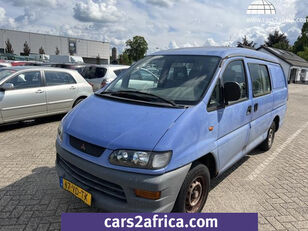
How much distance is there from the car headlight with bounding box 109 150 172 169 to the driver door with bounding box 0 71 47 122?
15.7 ft

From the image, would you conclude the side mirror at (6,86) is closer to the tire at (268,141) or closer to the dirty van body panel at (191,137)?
the dirty van body panel at (191,137)

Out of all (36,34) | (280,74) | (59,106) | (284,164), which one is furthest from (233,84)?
(36,34)

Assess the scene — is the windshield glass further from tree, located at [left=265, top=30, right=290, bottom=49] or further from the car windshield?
tree, located at [left=265, top=30, right=290, bottom=49]

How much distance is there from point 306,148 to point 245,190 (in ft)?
10.3

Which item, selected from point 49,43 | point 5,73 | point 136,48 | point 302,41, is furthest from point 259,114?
point 49,43

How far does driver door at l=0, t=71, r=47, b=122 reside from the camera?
5.86 meters

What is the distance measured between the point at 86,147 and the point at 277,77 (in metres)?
4.46

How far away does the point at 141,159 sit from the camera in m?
2.22

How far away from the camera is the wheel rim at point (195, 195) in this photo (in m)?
2.67

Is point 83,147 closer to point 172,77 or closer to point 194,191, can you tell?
point 194,191

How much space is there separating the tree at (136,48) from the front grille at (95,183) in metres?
70.5

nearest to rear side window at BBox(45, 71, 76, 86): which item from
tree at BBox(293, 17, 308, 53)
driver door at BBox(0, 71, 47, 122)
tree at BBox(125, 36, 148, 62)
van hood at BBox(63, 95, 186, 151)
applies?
driver door at BBox(0, 71, 47, 122)

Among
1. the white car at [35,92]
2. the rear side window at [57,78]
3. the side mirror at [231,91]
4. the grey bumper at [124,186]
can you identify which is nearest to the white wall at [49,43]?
the rear side window at [57,78]

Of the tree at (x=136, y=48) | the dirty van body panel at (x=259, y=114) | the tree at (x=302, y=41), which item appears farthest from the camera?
the tree at (x=136, y=48)
